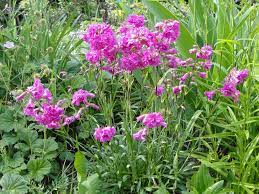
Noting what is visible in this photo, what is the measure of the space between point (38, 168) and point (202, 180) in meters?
0.81

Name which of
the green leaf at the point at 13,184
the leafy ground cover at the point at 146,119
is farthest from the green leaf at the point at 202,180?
the green leaf at the point at 13,184

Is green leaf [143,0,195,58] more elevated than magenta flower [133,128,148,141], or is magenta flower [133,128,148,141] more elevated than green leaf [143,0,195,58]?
green leaf [143,0,195,58]

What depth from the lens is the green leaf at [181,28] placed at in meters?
2.94

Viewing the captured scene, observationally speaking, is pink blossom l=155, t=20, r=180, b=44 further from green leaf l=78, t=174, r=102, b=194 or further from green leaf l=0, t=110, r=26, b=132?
green leaf l=0, t=110, r=26, b=132

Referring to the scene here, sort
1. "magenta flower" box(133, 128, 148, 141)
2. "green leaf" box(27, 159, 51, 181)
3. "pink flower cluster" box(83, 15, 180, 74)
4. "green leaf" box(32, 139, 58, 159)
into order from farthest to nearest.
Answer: "green leaf" box(32, 139, 58, 159), "green leaf" box(27, 159, 51, 181), "magenta flower" box(133, 128, 148, 141), "pink flower cluster" box(83, 15, 180, 74)

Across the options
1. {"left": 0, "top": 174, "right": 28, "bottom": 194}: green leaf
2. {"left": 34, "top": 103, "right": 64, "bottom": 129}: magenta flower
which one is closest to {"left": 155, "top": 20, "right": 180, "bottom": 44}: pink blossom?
{"left": 34, "top": 103, "right": 64, "bottom": 129}: magenta flower

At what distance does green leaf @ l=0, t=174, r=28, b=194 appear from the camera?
235 centimetres

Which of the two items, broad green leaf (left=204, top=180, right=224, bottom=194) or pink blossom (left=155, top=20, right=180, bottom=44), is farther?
broad green leaf (left=204, top=180, right=224, bottom=194)

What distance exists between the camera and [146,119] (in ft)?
6.88

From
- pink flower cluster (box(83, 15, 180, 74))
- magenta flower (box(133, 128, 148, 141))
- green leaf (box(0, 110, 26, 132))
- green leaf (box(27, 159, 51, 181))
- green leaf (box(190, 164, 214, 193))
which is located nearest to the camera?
pink flower cluster (box(83, 15, 180, 74))

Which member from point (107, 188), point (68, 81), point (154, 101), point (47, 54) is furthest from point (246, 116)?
point (47, 54)

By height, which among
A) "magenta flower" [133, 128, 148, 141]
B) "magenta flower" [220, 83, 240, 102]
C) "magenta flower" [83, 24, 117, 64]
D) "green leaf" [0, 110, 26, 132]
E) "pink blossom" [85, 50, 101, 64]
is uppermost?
"magenta flower" [83, 24, 117, 64]

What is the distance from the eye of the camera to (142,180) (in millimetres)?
2400

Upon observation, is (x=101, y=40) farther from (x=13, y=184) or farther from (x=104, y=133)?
(x=13, y=184)
